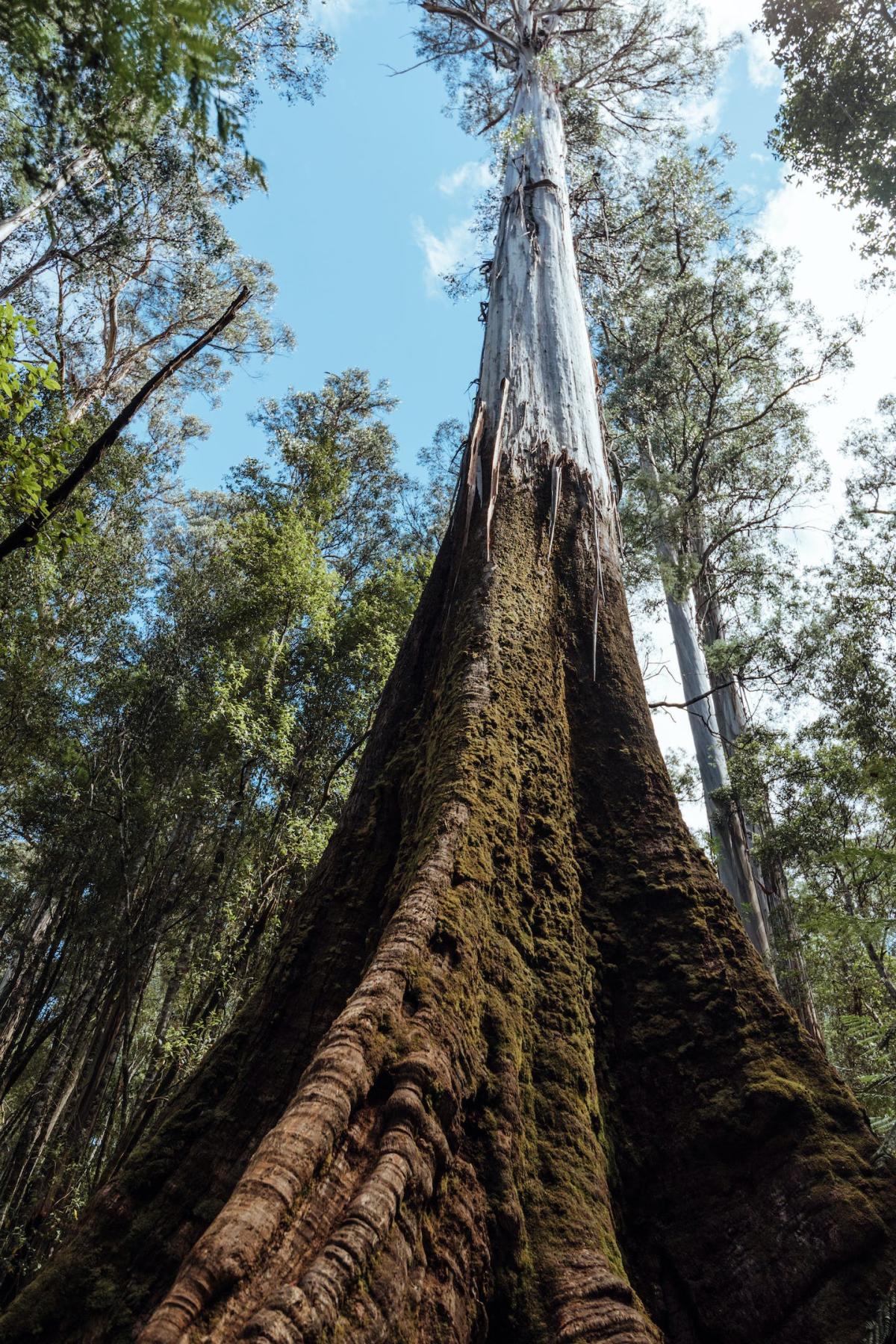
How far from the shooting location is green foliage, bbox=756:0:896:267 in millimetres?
8648

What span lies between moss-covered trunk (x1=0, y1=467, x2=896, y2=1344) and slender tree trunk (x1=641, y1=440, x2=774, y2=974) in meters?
5.87

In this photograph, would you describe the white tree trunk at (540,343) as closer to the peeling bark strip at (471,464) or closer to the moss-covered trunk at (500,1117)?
the peeling bark strip at (471,464)

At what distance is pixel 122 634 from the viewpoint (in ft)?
41.1

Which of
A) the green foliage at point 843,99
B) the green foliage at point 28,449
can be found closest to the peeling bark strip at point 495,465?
the green foliage at point 28,449

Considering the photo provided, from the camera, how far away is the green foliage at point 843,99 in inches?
340

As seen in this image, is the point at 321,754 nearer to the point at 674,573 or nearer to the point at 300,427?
the point at 674,573

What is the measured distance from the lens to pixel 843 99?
9.05 metres

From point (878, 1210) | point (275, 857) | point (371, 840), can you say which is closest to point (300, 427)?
point (275, 857)

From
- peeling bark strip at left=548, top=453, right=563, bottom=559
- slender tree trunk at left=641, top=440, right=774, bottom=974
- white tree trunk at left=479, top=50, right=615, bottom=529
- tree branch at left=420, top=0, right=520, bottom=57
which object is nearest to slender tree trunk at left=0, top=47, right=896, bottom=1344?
peeling bark strip at left=548, top=453, right=563, bottom=559

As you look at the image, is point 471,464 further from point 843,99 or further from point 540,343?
point 843,99

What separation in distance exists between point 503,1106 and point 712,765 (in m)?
9.76

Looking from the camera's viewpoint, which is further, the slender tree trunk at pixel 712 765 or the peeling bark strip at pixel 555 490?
the slender tree trunk at pixel 712 765

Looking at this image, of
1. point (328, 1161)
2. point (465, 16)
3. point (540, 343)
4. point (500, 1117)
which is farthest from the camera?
point (465, 16)

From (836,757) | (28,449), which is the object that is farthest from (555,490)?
(836,757)
